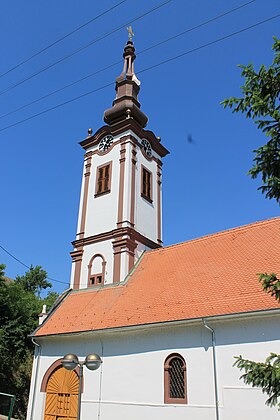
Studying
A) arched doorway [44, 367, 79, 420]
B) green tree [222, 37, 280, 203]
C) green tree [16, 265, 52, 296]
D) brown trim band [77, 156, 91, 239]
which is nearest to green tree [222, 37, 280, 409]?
green tree [222, 37, 280, 203]

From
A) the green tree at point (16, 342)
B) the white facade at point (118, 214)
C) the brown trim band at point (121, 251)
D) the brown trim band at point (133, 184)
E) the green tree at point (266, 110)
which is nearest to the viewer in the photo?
the green tree at point (266, 110)

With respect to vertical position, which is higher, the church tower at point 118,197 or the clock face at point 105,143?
the clock face at point 105,143

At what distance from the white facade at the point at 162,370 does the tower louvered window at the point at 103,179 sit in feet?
29.6

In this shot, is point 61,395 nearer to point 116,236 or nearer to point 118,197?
point 116,236

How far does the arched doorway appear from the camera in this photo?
1686 centimetres

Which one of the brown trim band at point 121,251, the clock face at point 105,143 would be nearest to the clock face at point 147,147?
the clock face at point 105,143

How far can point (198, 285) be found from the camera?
1549 cm

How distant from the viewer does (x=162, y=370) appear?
1410 centimetres

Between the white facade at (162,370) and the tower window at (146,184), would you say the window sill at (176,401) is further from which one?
the tower window at (146,184)

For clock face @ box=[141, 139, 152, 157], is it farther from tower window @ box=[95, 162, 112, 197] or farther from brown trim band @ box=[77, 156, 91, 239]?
brown trim band @ box=[77, 156, 91, 239]

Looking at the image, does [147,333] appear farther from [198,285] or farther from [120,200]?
[120,200]

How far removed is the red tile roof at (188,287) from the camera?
13.9 metres

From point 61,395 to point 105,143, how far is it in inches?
571

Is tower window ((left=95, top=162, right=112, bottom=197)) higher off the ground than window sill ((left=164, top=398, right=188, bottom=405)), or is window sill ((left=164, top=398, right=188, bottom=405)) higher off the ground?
tower window ((left=95, top=162, right=112, bottom=197))
